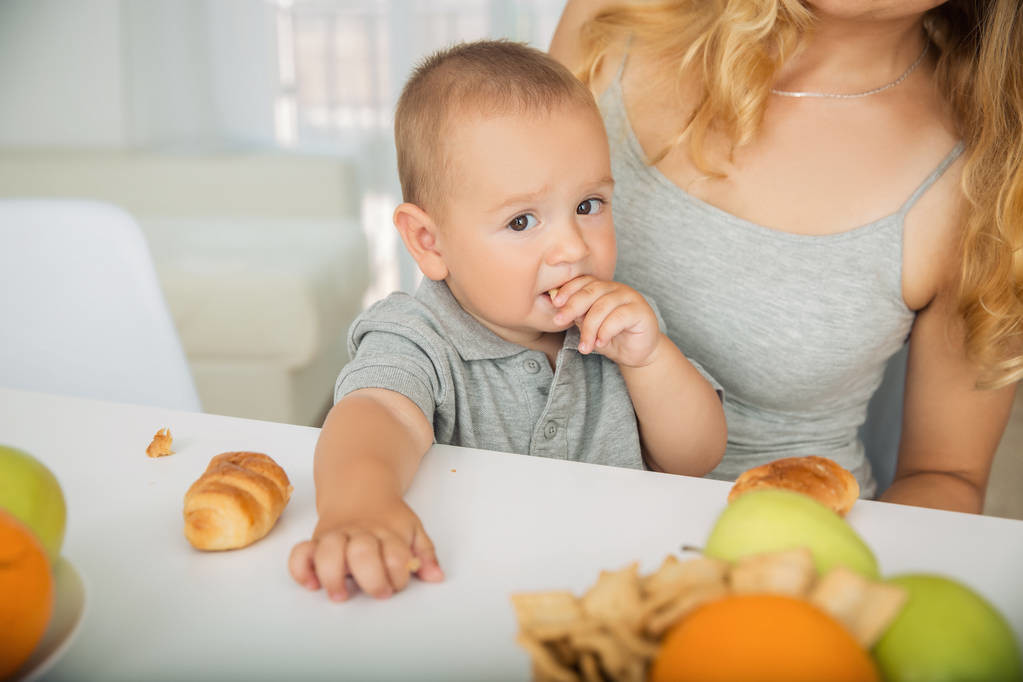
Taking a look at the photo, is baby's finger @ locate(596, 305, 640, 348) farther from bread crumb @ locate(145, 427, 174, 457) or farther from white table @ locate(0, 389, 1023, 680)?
bread crumb @ locate(145, 427, 174, 457)

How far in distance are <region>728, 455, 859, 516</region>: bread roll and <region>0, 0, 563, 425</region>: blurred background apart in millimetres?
2102

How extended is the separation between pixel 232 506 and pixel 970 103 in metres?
1.06

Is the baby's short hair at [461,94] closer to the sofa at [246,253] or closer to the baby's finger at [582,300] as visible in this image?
the baby's finger at [582,300]

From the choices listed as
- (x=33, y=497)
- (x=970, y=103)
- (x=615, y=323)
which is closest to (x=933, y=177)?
(x=970, y=103)

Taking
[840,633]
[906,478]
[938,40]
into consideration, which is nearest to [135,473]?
[840,633]

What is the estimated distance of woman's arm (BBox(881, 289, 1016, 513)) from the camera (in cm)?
115

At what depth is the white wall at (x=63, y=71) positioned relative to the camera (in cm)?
327

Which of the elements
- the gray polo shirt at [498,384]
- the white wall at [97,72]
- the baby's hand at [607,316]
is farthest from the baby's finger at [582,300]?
the white wall at [97,72]

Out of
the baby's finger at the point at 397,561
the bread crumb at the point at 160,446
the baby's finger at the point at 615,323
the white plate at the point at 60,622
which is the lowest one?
the bread crumb at the point at 160,446

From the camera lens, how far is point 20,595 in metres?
0.40

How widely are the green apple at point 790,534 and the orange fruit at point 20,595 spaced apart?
352mm

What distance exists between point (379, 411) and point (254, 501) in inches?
7.3

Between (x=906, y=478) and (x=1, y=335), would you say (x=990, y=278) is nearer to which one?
(x=906, y=478)

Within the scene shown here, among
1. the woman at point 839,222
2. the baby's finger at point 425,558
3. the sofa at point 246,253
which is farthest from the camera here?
the sofa at point 246,253
